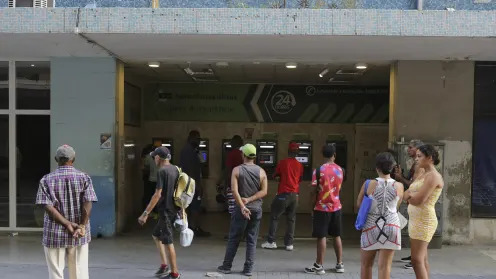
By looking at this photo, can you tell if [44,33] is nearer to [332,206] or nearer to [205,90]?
[332,206]

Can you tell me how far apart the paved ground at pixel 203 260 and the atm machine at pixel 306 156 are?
342cm

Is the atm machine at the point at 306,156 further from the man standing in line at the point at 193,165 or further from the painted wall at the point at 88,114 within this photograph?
the painted wall at the point at 88,114

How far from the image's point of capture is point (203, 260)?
6840mm

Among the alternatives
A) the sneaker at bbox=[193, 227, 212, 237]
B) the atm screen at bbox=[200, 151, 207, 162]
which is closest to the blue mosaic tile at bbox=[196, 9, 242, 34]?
the sneaker at bbox=[193, 227, 212, 237]

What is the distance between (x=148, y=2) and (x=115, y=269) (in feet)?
14.6

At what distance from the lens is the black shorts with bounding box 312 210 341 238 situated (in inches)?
240

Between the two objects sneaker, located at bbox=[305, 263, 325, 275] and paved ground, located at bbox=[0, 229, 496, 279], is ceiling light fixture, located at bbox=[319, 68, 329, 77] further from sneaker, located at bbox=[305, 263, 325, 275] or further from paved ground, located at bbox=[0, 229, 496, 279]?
sneaker, located at bbox=[305, 263, 325, 275]

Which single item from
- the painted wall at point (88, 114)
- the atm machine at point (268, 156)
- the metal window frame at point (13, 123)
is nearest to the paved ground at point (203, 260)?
the metal window frame at point (13, 123)

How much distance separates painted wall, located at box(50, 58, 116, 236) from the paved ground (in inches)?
40.4

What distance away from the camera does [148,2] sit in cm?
823

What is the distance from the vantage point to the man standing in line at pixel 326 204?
20.0 ft

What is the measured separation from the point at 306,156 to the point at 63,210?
7739 millimetres

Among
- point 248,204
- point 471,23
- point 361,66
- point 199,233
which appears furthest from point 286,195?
point 471,23

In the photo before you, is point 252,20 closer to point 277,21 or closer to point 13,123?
point 277,21
